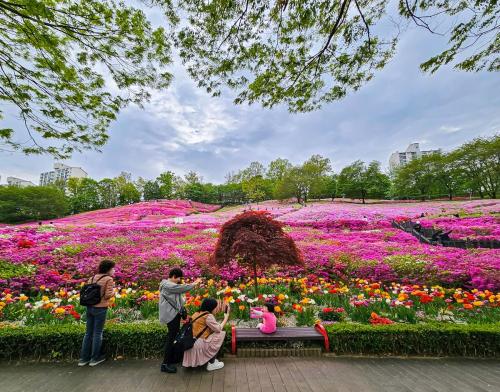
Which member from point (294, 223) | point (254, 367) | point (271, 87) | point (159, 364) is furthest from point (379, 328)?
point (294, 223)

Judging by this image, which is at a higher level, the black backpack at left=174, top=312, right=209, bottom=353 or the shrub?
the shrub

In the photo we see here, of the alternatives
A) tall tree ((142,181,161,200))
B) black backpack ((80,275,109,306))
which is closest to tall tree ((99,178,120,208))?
tall tree ((142,181,161,200))

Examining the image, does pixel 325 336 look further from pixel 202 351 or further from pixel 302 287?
pixel 302 287

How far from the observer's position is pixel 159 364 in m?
3.71

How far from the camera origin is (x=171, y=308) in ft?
11.9

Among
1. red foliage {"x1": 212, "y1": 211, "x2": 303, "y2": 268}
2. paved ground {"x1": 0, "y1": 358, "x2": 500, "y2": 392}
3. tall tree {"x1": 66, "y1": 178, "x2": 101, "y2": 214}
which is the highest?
tall tree {"x1": 66, "y1": 178, "x2": 101, "y2": 214}

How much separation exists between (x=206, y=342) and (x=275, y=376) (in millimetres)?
1162

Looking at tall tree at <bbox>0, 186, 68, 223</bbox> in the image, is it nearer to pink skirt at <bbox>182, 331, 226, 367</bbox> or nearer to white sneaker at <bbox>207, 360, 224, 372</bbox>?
pink skirt at <bbox>182, 331, 226, 367</bbox>

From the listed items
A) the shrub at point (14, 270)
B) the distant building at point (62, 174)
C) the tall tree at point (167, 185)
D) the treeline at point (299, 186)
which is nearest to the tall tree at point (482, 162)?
the treeline at point (299, 186)

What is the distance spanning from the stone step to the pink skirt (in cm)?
60

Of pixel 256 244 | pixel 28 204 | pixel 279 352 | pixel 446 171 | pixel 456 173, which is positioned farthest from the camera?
pixel 446 171

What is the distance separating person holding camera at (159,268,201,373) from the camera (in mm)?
3555

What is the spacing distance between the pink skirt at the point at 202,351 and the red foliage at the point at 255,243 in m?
2.02

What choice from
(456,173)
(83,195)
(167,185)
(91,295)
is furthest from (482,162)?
(83,195)
